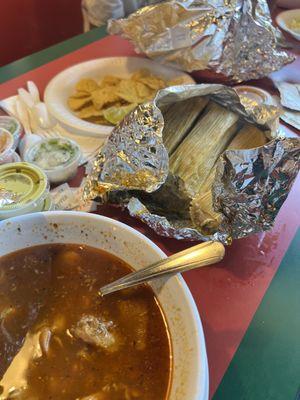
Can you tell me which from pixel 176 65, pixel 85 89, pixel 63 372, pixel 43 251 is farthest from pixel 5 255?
pixel 176 65

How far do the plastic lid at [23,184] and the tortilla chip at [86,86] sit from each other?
615 millimetres

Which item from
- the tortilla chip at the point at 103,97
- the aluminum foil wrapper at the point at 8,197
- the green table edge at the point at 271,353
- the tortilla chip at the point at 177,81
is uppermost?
the aluminum foil wrapper at the point at 8,197

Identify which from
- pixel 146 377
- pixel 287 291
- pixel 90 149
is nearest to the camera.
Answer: pixel 146 377

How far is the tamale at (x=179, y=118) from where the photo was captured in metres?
1.10

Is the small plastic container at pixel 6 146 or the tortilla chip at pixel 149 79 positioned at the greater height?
the small plastic container at pixel 6 146

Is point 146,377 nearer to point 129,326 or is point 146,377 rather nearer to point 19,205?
point 129,326

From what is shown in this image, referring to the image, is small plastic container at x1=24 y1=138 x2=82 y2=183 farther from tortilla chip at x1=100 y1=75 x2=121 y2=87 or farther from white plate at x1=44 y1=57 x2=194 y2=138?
tortilla chip at x1=100 y1=75 x2=121 y2=87

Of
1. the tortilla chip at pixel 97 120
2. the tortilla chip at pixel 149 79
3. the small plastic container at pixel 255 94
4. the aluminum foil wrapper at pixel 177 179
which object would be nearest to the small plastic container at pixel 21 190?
the aluminum foil wrapper at pixel 177 179

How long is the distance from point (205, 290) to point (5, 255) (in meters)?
0.40

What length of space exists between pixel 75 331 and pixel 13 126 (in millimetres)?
701

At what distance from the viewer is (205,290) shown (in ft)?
2.80

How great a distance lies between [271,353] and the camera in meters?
0.77

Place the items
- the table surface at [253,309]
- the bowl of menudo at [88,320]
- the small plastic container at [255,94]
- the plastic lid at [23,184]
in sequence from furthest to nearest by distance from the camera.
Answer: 1. the small plastic container at [255,94]
2. the plastic lid at [23,184]
3. the table surface at [253,309]
4. the bowl of menudo at [88,320]

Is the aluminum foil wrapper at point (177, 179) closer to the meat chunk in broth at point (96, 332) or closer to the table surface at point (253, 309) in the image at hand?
the table surface at point (253, 309)
